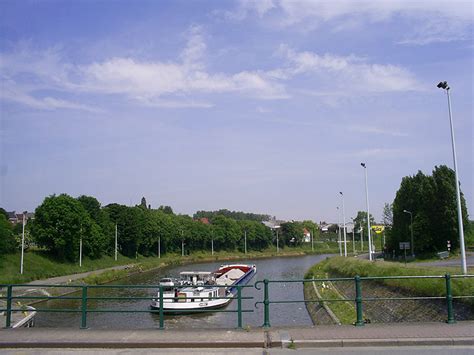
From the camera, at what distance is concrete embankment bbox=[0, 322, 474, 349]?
10211mm

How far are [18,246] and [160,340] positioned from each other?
66475 millimetres

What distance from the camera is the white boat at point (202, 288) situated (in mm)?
37375

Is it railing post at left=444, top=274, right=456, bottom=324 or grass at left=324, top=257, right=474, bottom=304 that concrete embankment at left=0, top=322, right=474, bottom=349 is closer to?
railing post at left=444, top=274, right=456, bottom=324

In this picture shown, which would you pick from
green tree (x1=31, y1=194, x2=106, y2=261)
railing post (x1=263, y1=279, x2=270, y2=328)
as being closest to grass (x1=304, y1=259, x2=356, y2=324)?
railing post (x1=263, y1=279, x2=270, y2=328)

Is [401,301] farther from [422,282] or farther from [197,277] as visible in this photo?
[197,277]

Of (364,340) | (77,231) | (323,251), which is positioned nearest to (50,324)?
(364,340)

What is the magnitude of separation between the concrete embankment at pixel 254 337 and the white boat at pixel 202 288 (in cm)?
1239

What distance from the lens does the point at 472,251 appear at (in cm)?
7062

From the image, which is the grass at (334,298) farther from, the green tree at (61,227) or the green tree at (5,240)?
the green tree at (61,227)

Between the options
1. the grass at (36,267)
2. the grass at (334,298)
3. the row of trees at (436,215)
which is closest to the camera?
the grass at (334,298)

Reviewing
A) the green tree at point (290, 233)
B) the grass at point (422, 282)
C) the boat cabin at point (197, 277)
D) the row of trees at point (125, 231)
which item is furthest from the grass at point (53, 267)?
the green tree at point (290, 233)

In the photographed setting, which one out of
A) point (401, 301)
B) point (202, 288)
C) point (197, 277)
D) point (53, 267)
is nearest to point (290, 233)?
point (53, 267)

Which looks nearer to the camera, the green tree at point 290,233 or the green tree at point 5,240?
the green tree at point 5,240

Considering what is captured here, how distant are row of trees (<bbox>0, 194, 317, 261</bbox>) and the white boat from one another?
25452 mm
